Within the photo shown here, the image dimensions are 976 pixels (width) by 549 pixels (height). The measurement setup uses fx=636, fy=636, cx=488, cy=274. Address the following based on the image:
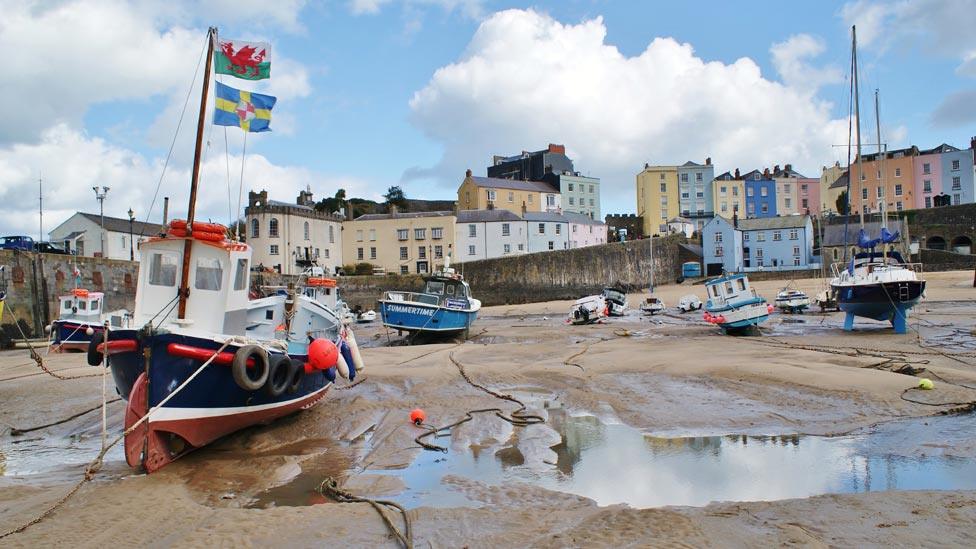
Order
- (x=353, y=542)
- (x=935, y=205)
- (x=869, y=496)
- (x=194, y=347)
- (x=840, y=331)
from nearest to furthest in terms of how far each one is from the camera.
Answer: (x=353, y=542)
(x=869, y=496)
(x=194, y=347)
(x=840, y=331)
(x=935, y=205)

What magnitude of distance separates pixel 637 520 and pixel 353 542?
2426 millimetres

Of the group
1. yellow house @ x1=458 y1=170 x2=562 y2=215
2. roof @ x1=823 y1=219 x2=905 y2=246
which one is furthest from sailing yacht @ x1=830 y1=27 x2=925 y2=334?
yellow house @ x1=458 y1=170 x2=562 y2=215

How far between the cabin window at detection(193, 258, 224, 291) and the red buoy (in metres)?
1.69

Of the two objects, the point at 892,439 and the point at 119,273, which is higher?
the point at 119,273

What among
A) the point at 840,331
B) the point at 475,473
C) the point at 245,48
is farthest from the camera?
the point at 840,331

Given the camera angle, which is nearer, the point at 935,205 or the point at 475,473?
the point at 475,473

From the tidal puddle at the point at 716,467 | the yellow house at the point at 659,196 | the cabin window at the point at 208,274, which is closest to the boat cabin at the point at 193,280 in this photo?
the cabin window at the point at 208,274

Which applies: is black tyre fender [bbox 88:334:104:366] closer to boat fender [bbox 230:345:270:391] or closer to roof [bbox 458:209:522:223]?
boat fender [bbox 230:345:270:391]

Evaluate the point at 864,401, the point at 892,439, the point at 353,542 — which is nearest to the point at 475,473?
the point at 353,542

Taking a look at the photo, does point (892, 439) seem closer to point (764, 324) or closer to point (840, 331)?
point (840, 331)

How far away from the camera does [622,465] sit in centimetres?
767

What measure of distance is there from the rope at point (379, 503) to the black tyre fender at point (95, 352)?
3.90m

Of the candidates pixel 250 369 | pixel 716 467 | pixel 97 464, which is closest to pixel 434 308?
pixel 250 369

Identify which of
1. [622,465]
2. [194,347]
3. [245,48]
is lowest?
[622,465]
